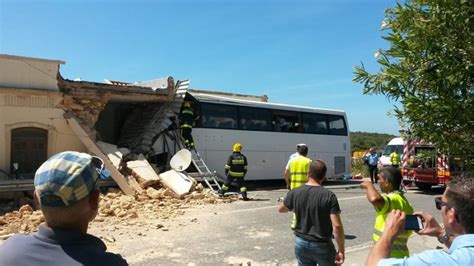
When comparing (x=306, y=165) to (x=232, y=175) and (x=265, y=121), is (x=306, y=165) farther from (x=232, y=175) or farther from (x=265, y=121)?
(x=265, y=121)

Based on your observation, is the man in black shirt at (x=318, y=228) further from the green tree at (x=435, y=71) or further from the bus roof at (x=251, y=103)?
the bus roof at (x=251, y=103)

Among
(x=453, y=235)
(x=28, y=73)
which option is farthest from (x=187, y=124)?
(x=453, y=235)

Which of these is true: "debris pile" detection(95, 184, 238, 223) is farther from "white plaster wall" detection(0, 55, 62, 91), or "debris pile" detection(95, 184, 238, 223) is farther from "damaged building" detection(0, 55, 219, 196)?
"white plaster wall" detection(0, 55, 62, 91)

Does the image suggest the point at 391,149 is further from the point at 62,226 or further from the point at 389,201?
the point at 62,226

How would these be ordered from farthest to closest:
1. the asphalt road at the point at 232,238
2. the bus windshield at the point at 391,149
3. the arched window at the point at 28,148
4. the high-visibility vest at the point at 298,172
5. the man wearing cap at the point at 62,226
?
1. the bus windshield at the point at 391,149
2. the arched window at the point at 28,148
3. the high-visibility vest at the point at 298,172
4. the asphalt road at the point at 232,238
5. the man wearing cap at the point at 62,226

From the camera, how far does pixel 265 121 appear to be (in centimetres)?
1800

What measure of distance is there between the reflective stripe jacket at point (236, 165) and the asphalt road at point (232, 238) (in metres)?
0.92

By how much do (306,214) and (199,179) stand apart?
33.6 ft

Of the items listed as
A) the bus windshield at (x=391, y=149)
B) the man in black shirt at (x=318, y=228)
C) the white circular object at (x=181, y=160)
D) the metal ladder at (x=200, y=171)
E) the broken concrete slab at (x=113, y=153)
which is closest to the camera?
the man in black shirt at (x=318, y=228)

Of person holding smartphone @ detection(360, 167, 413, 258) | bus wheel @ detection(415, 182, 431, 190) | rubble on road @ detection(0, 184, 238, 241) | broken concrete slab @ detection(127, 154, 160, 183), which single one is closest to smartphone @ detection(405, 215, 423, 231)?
person holding smartphone @ detection(360, 167, 413, 258)

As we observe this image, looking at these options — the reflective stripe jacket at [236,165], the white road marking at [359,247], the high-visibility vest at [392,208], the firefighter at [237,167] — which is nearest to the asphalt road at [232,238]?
the white road marking at [359,247]

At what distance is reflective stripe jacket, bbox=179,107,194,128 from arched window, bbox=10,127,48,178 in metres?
4.36

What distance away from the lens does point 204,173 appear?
1457 centimetres

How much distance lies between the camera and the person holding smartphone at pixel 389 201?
3883mm
